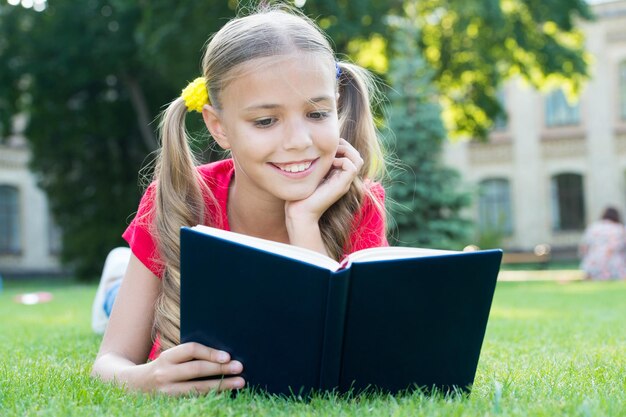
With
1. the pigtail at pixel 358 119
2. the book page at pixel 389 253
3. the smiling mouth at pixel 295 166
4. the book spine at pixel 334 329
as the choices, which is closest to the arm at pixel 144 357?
the book spine at pixel 334 329

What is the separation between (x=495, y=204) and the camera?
28.1 meters

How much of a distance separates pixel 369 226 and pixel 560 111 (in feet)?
85.8

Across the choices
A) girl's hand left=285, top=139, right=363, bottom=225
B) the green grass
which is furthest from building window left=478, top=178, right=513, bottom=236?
girl's hand left=285, top=139, right=363, bottom=225

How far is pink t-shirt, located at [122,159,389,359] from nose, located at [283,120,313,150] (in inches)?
19.0

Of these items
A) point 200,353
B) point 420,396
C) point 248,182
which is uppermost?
point 248,182

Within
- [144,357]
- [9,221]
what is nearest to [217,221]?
A: [144,357]

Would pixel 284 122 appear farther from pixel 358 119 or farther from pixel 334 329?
pixel 334 329

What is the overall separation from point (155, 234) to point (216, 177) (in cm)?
48

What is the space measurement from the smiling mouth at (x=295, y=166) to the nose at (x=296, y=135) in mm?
93

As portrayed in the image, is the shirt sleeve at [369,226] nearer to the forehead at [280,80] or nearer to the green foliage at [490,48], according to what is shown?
the forehead at [280,80]

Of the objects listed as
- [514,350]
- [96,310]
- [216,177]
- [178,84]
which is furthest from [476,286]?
[178,84]

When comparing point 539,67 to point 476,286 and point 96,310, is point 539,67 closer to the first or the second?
point 96,310

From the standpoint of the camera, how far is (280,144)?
8.46 feet

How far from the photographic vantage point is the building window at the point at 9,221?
28.1 meters
